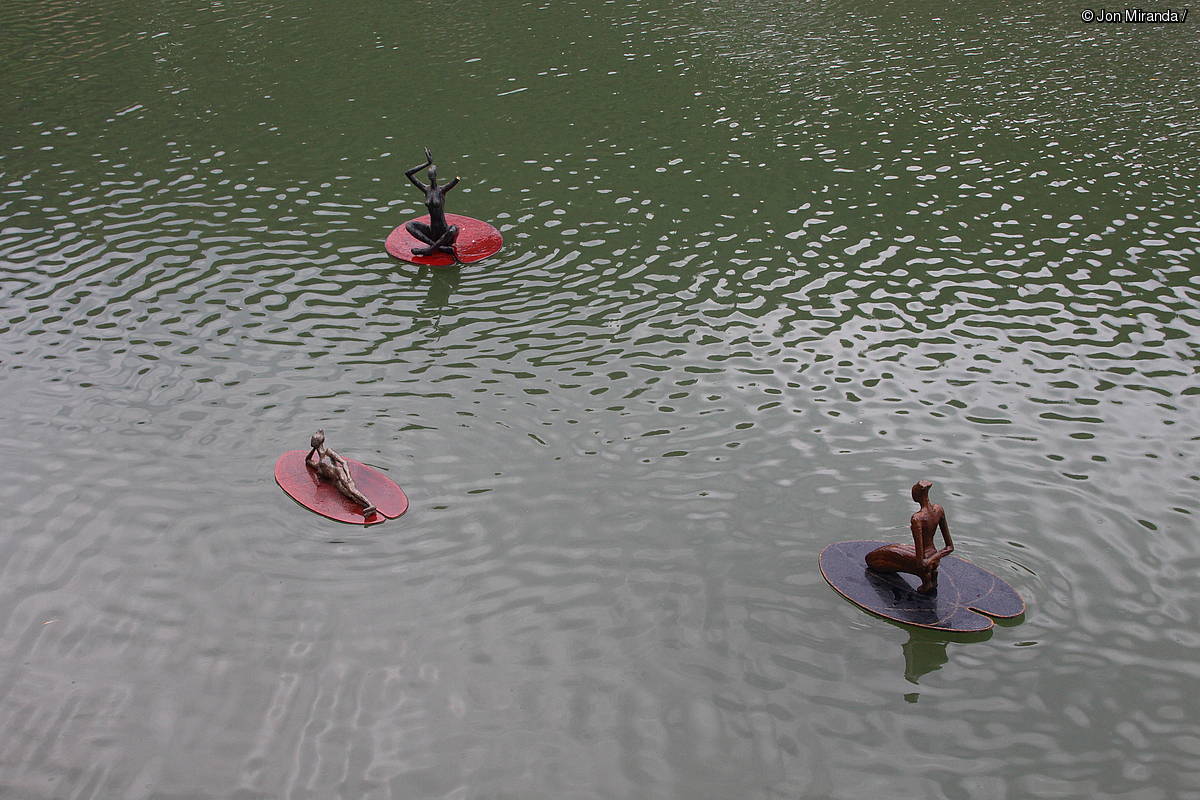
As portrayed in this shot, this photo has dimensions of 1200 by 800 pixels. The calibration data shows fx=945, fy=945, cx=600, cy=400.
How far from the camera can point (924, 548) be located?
10.9 metres

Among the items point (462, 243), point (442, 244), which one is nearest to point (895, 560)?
point (442, 244)

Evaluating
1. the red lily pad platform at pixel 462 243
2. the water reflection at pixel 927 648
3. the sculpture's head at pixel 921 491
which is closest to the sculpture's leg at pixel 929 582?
the water reflection at pixel 927 648

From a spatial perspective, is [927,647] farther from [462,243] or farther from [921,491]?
[462,243]

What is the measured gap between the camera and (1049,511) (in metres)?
12.7

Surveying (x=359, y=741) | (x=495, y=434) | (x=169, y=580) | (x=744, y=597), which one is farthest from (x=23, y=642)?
(x=744, y=597)

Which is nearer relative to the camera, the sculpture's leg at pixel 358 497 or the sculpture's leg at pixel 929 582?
the sculpture's leg at pixel 929 582

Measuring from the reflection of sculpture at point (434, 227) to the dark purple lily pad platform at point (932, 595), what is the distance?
10.2m

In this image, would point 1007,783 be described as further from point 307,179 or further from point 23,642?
point 307,179

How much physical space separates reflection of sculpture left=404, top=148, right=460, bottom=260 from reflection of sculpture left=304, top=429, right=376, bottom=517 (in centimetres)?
662

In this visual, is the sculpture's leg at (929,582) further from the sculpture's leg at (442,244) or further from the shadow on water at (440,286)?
the sculpture's leg at (442,244)

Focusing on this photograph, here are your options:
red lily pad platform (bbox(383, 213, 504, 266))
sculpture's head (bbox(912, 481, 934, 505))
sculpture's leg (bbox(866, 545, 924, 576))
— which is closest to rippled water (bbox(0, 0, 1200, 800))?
red lily pad platform (bbox(383, 213, 504, 266))

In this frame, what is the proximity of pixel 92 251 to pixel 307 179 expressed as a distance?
199 inches

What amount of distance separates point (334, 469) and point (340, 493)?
345mm

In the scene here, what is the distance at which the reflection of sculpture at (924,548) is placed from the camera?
10.8m
